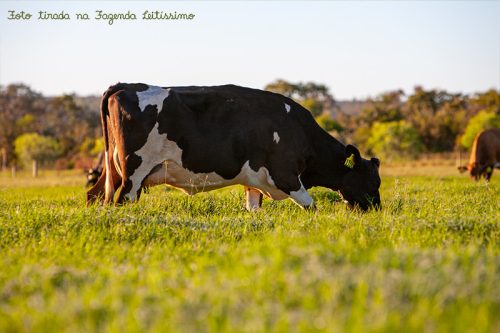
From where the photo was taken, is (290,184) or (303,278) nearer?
(303,278)

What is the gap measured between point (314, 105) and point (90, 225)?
92215 mm

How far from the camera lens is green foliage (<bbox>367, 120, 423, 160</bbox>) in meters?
62.5

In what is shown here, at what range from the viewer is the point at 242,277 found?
4.45m

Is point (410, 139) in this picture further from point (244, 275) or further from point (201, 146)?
point (244, 275)

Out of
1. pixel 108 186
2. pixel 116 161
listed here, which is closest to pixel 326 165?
pixel 116 161

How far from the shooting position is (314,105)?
322ft

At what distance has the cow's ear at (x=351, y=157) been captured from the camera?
11.4 meters

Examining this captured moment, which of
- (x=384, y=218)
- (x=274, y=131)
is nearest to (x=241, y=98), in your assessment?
(x=274, y=131)

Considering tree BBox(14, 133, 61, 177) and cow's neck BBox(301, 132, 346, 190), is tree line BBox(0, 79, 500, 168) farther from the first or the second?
cow's neck BBox(301, 132, 346, 190)

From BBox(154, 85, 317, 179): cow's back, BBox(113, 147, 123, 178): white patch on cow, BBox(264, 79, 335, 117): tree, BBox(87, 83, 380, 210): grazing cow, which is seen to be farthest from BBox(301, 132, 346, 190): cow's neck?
BBox(264, 79, 335, 117): tree

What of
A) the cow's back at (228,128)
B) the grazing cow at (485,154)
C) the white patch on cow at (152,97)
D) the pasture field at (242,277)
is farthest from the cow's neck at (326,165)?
the grazing cow at (485,154)

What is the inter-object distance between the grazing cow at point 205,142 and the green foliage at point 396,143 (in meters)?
52.0

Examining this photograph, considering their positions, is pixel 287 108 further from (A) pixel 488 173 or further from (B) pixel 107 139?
(A) pixel 488 173

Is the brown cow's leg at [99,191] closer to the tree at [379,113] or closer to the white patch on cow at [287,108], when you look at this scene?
the white patch on cow at [287,108]
